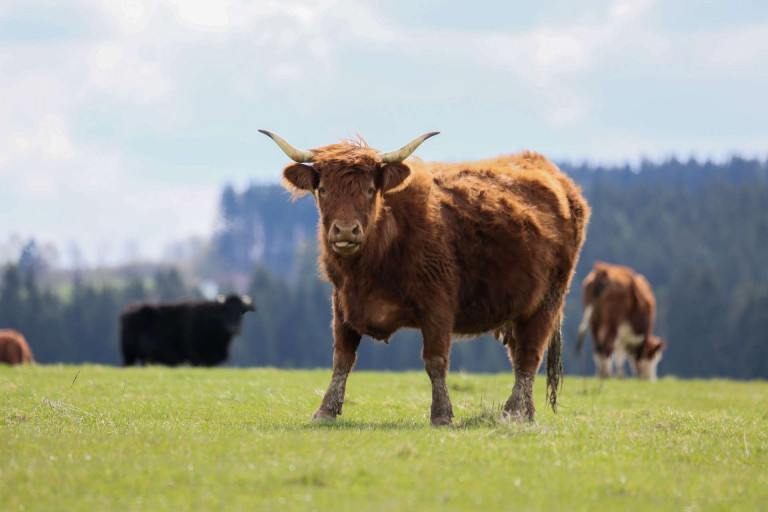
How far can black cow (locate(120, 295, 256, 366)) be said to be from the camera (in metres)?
32.7

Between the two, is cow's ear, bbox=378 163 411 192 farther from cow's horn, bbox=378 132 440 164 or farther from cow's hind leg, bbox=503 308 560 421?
cow's hind leg, bbox=503 308 560 421

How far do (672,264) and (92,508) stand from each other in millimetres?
157738

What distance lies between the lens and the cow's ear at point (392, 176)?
9615 mm

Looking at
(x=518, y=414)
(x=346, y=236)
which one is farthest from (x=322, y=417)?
(x=518, y=414)

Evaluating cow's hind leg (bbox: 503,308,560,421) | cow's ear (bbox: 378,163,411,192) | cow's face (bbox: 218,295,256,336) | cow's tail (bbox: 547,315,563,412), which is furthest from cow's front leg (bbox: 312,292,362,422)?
cow's face (bbox: 218,295,256,336)

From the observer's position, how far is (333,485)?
604 cm

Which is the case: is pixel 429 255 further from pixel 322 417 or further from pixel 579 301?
pixel 579 301

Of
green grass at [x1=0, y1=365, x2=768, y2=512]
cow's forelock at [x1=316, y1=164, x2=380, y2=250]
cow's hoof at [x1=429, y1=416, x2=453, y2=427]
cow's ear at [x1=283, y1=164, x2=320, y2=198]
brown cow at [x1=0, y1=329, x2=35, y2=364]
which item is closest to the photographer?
green grass at [x1=0, y1=365, x2=768, y2=512]

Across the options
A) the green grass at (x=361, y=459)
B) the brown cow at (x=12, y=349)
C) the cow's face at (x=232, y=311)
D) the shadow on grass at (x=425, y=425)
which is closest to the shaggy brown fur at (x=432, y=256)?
the shadow on grass at (x=425, y=425)

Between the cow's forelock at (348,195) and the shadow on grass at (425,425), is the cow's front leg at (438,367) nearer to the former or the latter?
the shadow on grass at (425,425)

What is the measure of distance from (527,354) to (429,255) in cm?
197

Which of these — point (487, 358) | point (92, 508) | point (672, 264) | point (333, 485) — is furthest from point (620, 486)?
point (672, 264)

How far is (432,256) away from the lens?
959 cm

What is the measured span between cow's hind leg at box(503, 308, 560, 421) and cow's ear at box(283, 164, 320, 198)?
303 centimetres
